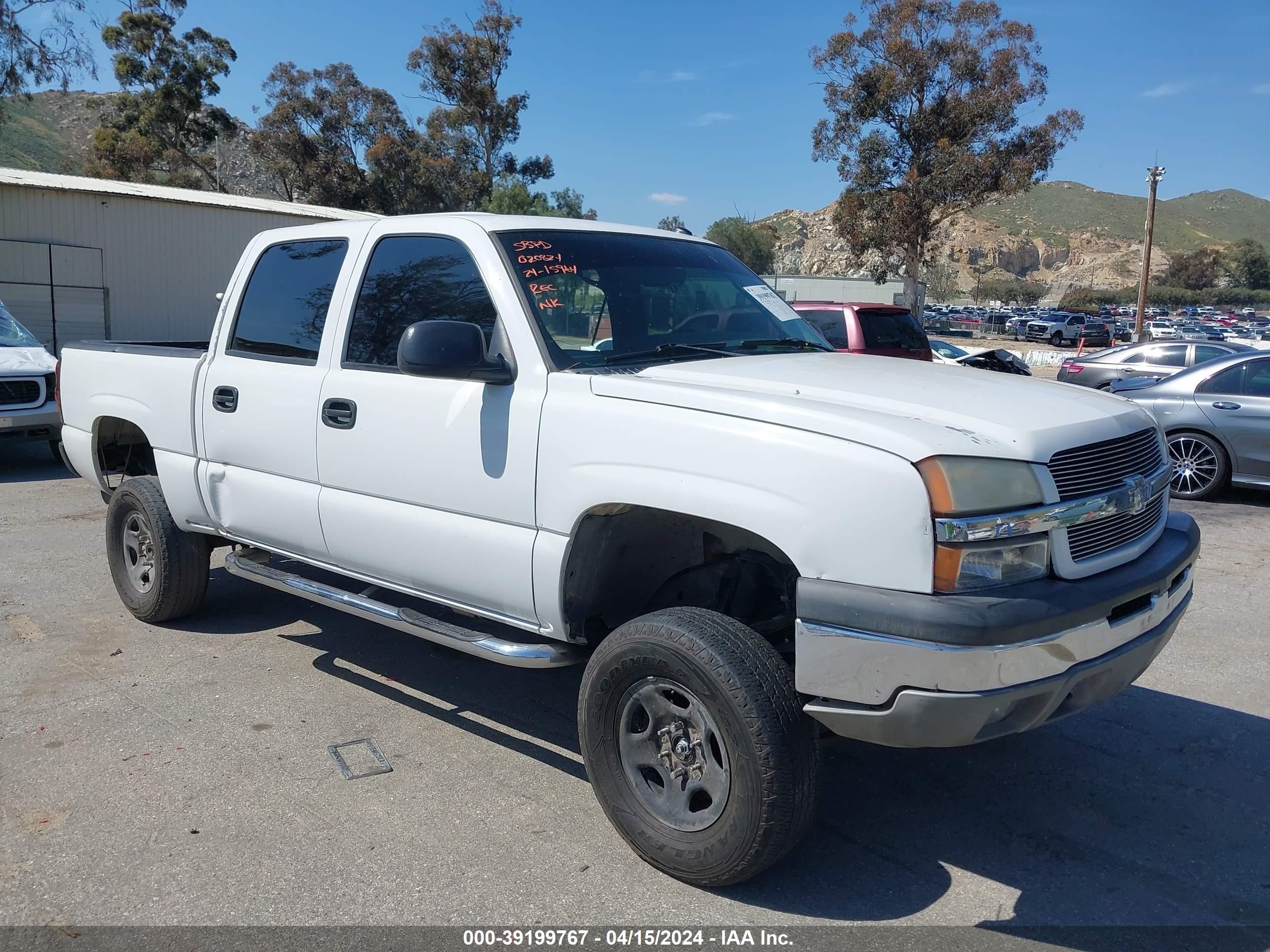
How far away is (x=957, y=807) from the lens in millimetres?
3717

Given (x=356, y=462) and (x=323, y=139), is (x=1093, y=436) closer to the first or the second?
(x=356, y=462)

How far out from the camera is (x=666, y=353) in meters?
3.83

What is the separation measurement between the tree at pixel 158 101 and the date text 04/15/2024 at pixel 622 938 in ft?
149

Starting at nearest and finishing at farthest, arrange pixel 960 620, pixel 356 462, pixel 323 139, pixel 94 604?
pixel 960 620 → pixel 356 462 → pixel 94 604 → pixel 323 139

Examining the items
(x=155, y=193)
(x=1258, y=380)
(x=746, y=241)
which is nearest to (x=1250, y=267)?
(x=746, y=241)

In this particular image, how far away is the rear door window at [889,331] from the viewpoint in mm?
11727

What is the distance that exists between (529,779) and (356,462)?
1.37 meters

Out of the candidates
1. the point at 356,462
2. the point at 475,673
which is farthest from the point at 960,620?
the point at 475,673

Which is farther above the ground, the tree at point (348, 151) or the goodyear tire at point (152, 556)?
the tree at point (348, 151)

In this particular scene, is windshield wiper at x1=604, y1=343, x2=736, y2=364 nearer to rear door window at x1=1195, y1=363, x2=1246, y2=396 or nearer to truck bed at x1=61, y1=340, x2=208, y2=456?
truck bed at x1=61, y1=340, x2=208, y2=456

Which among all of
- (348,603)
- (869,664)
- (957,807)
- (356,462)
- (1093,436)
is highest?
(1093,436)

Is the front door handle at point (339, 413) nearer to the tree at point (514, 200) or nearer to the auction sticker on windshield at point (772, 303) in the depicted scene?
the auction sticker on windshield at point (772, 303)

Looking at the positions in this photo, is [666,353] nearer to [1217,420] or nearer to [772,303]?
[772,303]

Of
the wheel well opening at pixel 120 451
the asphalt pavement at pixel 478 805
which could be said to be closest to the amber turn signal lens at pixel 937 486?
the asphalt pavement at pixel 478 805
